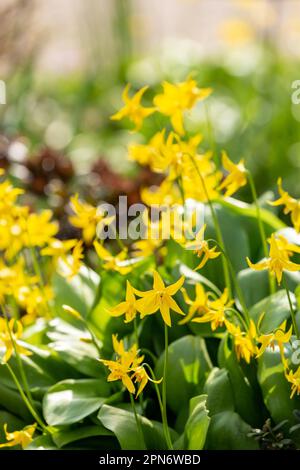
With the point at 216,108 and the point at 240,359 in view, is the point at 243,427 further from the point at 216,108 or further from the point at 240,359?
the point at 216,108

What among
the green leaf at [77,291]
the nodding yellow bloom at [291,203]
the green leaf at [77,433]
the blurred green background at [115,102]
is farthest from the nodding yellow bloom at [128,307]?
the blurred green background at [115,102]

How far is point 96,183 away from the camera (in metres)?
2.70

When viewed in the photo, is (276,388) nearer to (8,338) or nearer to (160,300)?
(160,300)

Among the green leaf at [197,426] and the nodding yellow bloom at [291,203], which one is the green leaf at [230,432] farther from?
the nodding yellow bloom at [291,203]

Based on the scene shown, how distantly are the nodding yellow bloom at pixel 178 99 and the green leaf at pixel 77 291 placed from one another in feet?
1.39

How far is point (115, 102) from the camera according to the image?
13.8 ft

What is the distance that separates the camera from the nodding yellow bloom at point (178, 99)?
1.80 meters

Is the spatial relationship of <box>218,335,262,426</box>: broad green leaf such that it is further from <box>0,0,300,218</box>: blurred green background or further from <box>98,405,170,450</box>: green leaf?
<box>0,0,300,218</box>: blurred green background

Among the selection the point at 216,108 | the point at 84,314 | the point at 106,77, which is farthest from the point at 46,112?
the point at 84,314

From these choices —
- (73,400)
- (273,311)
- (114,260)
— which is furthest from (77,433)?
(273,311)

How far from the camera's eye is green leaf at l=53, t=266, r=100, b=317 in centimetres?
205

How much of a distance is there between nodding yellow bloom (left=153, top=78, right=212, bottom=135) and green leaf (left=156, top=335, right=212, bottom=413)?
426 mm

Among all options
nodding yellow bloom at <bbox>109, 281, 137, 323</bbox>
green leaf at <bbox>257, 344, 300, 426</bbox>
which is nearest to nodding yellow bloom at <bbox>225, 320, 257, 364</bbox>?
green leaf at <bbox>257, 344, 300, 426</bbox>
